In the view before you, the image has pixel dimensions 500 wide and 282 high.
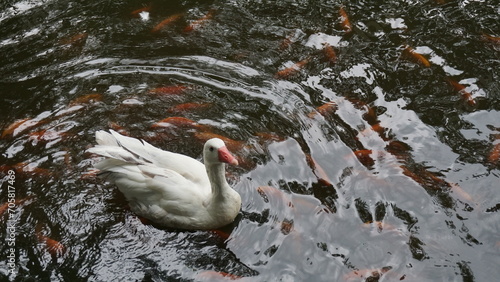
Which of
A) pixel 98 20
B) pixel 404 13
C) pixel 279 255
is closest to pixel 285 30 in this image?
pixel 404 13

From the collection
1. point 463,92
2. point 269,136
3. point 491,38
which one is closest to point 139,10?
point 269,136

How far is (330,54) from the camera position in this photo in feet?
24.8

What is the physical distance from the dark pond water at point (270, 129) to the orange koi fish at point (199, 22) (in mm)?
37

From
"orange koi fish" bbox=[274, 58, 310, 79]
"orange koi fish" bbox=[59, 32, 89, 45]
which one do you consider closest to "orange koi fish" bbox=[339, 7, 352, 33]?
"orange koi fish" bbox=[274, 58, 310, 79]

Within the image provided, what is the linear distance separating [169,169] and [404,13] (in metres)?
4.67

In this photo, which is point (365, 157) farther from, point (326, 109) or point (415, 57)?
point (415, 57)

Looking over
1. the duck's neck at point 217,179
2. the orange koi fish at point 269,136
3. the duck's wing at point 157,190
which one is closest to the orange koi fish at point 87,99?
the duck's wing at point 157,190

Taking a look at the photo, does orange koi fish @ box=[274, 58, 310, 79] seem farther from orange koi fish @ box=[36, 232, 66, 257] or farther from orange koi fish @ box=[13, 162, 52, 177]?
orange koi fish @ box=[36, 232, 66, 257]

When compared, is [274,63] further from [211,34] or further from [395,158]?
[395,158]

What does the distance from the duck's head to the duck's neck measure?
7cm

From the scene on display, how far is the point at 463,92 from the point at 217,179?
3351 millimetres

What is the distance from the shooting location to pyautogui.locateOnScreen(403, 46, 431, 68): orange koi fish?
7336 mm

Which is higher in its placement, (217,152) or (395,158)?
(217,152)

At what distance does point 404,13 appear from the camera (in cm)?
838
